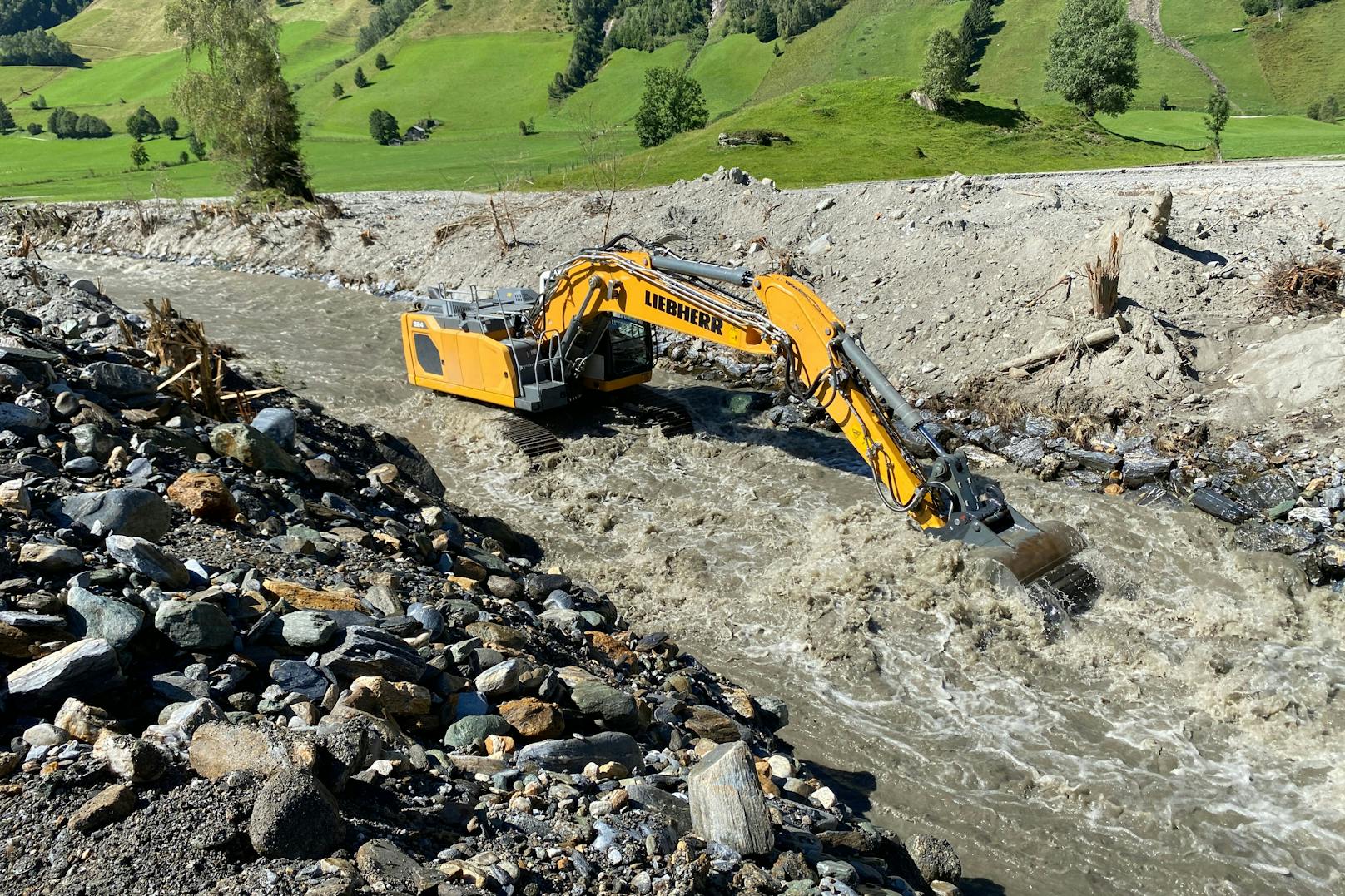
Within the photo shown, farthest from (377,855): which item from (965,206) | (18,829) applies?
(965,206)

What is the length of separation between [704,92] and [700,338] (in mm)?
106200

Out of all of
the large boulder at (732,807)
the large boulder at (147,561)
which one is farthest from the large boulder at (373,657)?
the large boulder at (732,807)

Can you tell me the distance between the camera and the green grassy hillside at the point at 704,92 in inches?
1772

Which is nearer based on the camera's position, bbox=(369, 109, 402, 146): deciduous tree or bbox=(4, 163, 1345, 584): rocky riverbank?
bbox=(4, 163, 1345, 584): rocky riverbank

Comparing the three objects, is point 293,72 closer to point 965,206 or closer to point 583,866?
point 965,206

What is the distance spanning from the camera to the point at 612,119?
101m

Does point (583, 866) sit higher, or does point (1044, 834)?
point (583, 866)

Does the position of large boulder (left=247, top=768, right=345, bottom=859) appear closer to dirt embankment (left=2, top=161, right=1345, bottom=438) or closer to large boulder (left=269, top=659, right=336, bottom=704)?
large boulder (left=269, top=659, right=336, bottom=704)

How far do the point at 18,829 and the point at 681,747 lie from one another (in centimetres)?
417

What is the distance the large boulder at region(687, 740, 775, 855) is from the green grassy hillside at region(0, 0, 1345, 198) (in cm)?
3347

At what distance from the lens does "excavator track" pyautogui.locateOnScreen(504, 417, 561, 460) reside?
14.8 m

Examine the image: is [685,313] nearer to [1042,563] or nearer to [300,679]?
[1042,563]

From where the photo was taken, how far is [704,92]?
11256 cm

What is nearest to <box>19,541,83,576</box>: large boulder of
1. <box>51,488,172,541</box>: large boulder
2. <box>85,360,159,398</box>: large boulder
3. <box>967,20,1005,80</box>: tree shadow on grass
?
<box>51,488,172,541</box>: large boulder
